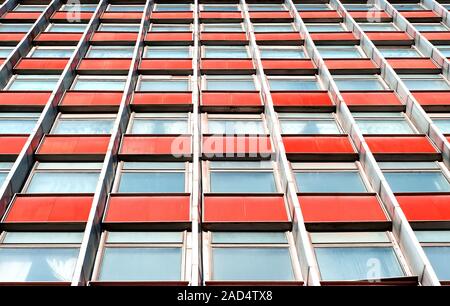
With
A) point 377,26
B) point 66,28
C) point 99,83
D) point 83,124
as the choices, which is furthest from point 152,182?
point 377,26

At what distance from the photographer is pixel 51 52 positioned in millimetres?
30266

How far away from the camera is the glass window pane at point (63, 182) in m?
19.6

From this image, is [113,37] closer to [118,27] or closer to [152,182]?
[118,27]

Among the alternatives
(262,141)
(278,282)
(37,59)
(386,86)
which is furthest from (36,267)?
(386,86)

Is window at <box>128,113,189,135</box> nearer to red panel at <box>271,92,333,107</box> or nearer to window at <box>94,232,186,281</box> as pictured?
red panel at <box>271,92,333,107</box>

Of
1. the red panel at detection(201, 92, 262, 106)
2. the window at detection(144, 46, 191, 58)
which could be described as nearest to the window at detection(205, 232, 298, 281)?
the red panel at detection(201, 92, 262, 106)

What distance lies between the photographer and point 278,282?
15375 mm

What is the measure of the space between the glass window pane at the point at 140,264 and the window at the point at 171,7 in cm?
2367

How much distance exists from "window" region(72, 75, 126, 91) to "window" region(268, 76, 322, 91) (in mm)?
7548

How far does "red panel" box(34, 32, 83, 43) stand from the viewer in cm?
3114

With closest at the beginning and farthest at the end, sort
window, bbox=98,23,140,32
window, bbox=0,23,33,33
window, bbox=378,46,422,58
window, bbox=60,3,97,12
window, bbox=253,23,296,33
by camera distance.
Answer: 1. window, bbox=378,46,422,58
2. window, bbox=0,23,33,33
3. window, bbox=98,23,140,32
4. window, bbox=253,23,296,33
5. window, bbox=60,3,97,12

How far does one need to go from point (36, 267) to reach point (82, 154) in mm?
6065

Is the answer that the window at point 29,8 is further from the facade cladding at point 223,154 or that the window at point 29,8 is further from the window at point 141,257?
the window at point 141,257
